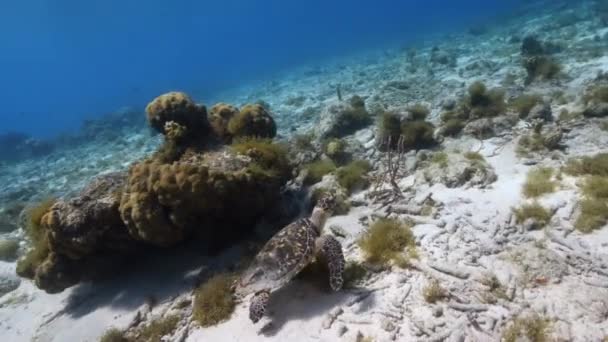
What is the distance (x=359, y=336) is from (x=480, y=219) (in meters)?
3.23

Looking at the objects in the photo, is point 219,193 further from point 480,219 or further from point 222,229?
point 480,219

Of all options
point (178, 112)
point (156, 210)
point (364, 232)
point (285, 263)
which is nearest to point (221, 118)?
point (178, 112)

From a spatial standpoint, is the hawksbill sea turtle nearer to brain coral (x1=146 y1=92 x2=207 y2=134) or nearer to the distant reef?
the distant reef

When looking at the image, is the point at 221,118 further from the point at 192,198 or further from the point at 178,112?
the point at 192,198

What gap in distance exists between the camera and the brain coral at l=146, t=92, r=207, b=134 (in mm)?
9258

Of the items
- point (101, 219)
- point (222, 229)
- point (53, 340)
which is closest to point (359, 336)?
point (222, 229)

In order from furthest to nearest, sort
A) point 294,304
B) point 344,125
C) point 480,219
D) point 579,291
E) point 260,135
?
point 344,125 < point 260,135 < point 480,219 < point 294,304 < point 579,291

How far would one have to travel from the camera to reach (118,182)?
25.8 feet

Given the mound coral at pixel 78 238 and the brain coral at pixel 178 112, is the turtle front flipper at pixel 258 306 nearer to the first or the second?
the mound coral at pixel 78 238

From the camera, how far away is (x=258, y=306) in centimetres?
499

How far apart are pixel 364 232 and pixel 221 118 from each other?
5.61 meters

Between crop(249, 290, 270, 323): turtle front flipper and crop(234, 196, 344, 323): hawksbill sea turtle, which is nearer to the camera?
crop(249, 290, 270, 323): turtle front flipper

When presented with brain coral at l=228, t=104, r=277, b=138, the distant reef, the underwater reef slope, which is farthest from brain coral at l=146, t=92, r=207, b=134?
brain coral at l=228, t=104, r=277, b=138

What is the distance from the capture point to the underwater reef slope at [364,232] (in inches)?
187
